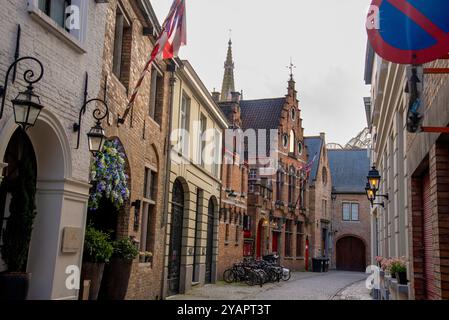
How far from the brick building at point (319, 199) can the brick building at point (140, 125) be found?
2613 centimetres

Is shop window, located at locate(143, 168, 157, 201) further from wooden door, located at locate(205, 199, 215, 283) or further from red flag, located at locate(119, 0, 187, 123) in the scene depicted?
wooden door, located at locate(205, 199, 215, 283)

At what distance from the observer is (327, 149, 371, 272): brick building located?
44.6 meters

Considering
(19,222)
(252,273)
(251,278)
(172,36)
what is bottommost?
(251,278)

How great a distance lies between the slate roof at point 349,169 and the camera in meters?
47.7

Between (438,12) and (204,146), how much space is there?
51.9 ft

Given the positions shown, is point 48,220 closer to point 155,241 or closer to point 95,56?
point 95,56

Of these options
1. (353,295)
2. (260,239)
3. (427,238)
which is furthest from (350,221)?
(427,238)

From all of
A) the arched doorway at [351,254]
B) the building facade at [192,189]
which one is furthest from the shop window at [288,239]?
the building facade at [192,189]

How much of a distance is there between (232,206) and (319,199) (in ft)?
62.8

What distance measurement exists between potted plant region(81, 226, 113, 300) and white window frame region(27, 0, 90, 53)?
326 centimetres

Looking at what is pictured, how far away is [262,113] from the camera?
119 feet

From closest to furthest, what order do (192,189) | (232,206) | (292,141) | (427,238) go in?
1. (427,238)
2. (192,189)
3. (232,206)
4. (292,141)

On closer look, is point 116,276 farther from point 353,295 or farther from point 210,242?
point 353,295

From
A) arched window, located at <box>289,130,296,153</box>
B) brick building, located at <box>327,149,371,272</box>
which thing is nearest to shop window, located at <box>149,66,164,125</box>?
arched window, located at <box>289,130,296,153</box>
